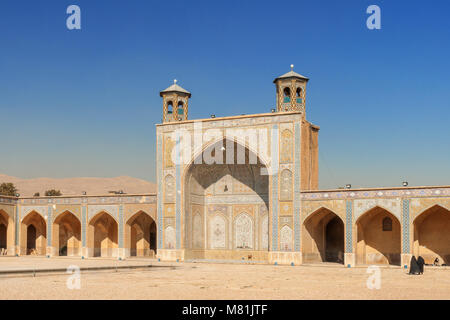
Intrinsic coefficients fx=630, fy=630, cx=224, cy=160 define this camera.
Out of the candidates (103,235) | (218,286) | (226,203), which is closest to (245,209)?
(226,203)

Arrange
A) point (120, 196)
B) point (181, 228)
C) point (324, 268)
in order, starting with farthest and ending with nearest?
point (120, 196)
point (181, 228)
point (324, 268)

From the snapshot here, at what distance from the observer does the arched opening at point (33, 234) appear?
108 ft

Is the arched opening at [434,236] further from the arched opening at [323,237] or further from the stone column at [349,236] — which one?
the arched opening at [323,237]

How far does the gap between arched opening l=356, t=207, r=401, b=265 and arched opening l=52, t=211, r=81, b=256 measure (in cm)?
1501

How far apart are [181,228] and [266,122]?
6087 millimetres

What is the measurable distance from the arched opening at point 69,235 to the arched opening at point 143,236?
342 cm

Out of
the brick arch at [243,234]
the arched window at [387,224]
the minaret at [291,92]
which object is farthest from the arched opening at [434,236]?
the brick arch at [243,234]

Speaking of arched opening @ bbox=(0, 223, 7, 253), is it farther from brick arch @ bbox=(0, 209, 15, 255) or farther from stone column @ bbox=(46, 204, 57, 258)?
stone column @ bbox=(46, 204, 57, 258)

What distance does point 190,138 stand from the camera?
28.3m

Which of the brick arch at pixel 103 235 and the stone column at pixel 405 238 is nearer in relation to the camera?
the stone column at pixel 405 238

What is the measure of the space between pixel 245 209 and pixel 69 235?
10457 mm
